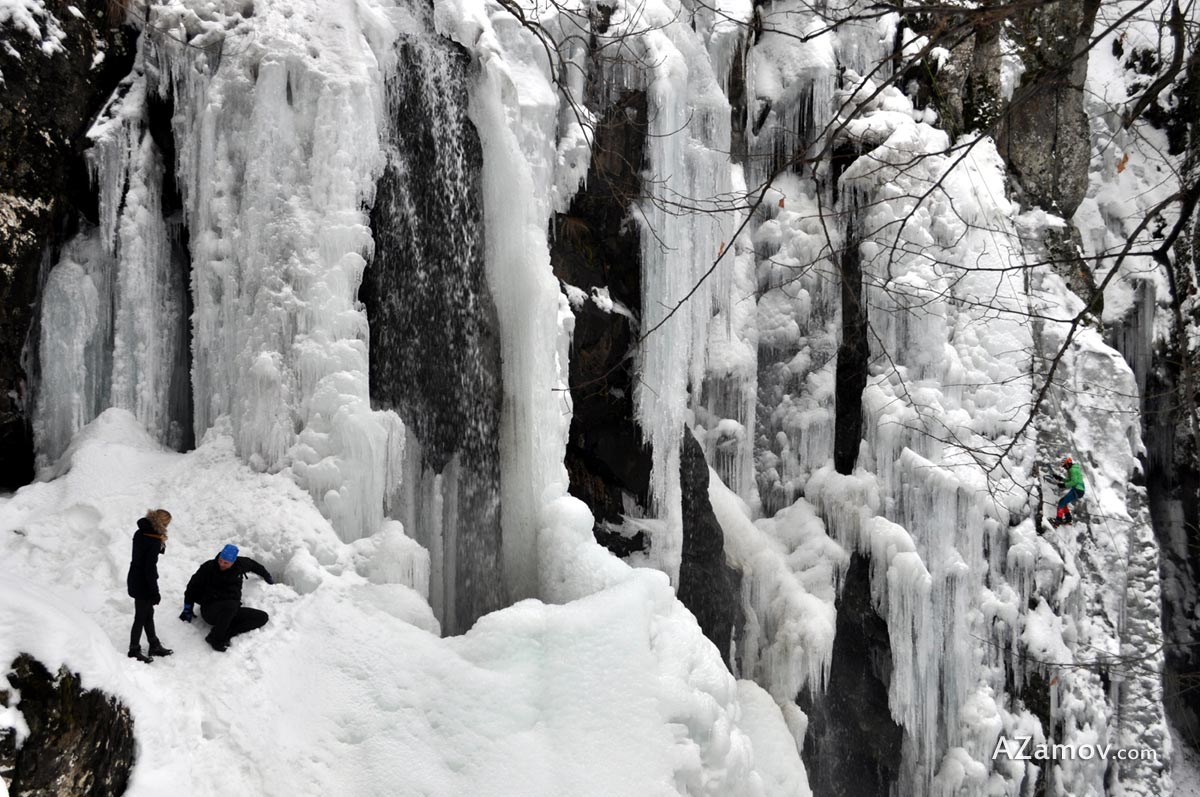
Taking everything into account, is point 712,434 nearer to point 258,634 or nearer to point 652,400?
point 652,400

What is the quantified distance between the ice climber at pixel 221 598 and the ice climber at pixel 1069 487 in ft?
26.8

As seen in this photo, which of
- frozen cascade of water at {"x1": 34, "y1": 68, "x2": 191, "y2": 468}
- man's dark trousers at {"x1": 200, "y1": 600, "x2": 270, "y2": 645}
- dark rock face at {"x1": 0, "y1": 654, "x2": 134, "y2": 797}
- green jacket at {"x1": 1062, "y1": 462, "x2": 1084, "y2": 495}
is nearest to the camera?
dark rock face at {"x1": 0, "y1": 654, "x2": 134, "y2": 797}

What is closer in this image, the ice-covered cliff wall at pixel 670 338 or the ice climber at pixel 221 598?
the ice climber at pixel 221 598

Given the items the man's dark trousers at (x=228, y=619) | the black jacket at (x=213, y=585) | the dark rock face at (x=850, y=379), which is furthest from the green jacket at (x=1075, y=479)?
the black jacket at (x=213, y=585)

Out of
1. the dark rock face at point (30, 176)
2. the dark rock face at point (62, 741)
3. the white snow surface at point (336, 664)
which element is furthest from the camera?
the dark rock face at point (30, 176)

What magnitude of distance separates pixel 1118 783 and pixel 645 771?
27.2 ft

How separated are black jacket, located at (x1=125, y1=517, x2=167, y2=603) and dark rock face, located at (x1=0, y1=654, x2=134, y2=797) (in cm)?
61

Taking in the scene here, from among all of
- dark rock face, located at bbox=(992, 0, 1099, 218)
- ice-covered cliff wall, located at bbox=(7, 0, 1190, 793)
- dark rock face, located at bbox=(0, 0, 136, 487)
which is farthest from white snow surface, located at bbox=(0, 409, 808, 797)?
dark rock face, located at bbox=(992, 0, 1099, 218)

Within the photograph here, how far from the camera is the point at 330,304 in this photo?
5.91m

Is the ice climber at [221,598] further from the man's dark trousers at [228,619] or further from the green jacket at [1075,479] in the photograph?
the green jacket at [1075,479]

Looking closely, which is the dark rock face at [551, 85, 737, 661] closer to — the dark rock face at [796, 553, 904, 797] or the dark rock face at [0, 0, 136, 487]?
the dark rock face at [796, 553, 904, 797]

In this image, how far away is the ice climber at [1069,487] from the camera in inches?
379

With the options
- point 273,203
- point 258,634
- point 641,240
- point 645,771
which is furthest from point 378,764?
point 641,240

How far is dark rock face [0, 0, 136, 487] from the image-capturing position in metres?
5.91
